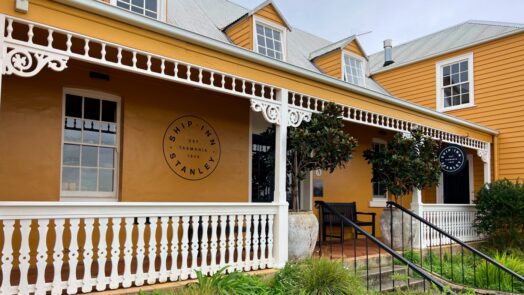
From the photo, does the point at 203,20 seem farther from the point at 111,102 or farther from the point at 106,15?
the point at 106,15

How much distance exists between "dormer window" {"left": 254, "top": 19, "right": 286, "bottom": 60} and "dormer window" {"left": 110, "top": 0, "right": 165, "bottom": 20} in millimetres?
2143

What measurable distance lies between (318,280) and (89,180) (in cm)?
358

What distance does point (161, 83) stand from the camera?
6.70 metres

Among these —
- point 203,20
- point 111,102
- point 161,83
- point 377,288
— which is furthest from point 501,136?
point 111,102

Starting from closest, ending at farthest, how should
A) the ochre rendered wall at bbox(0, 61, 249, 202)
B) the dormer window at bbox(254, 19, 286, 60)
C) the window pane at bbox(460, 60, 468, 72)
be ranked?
the ochre rendered wall at bbox(0, 61, 249, 202) → the dormer window at bbox(254, 19, 286, 60) → the window pane at bbox(460, 60, 468, 72)

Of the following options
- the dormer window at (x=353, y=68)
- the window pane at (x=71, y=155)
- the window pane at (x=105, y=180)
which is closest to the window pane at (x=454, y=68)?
the dormer window at (x=353, y=68)

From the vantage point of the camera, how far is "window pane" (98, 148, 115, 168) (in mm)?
6172

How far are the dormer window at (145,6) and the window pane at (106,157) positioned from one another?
2329 millimetres

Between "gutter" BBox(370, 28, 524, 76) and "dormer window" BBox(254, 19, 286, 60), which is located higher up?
"gutter" BBox(370, 28, 524, 76)

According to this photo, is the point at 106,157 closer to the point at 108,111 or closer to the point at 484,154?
the point at 108,111

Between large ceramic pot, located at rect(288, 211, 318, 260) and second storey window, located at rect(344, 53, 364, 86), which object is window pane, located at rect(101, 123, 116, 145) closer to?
large ceramic pot, located at rect(288, 211, 318, 260)

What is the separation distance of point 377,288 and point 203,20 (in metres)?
6.31

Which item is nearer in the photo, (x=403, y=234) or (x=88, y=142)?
(x=88, y=142)

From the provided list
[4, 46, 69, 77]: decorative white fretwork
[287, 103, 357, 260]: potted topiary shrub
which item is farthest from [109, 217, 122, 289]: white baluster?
[287, 103, 357, 260]: potted topiary shrub
